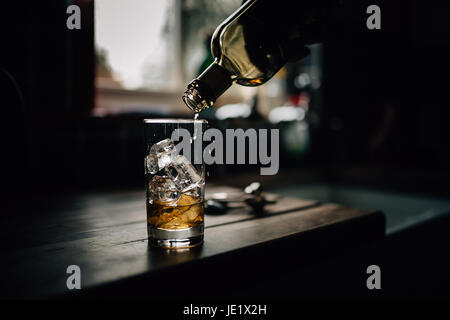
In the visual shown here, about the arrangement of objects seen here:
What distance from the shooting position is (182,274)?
54 cm

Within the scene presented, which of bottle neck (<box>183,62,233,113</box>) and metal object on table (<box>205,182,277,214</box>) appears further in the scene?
metal object on table (<box>205,182,277,214</box>)

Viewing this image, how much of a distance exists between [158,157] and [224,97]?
3250mm

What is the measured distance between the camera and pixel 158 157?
644mm

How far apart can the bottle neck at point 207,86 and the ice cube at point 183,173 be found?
103 millimetres

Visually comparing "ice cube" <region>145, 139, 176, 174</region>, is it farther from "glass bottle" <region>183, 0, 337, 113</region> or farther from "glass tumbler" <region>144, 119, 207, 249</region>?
"glass bottle" <region>183, 0, 337, 113</region>

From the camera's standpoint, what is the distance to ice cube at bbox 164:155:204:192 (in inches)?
25.2

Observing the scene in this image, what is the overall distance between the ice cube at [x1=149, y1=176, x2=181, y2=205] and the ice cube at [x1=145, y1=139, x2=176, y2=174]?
2 centimetres

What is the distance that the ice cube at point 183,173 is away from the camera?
0.64m
